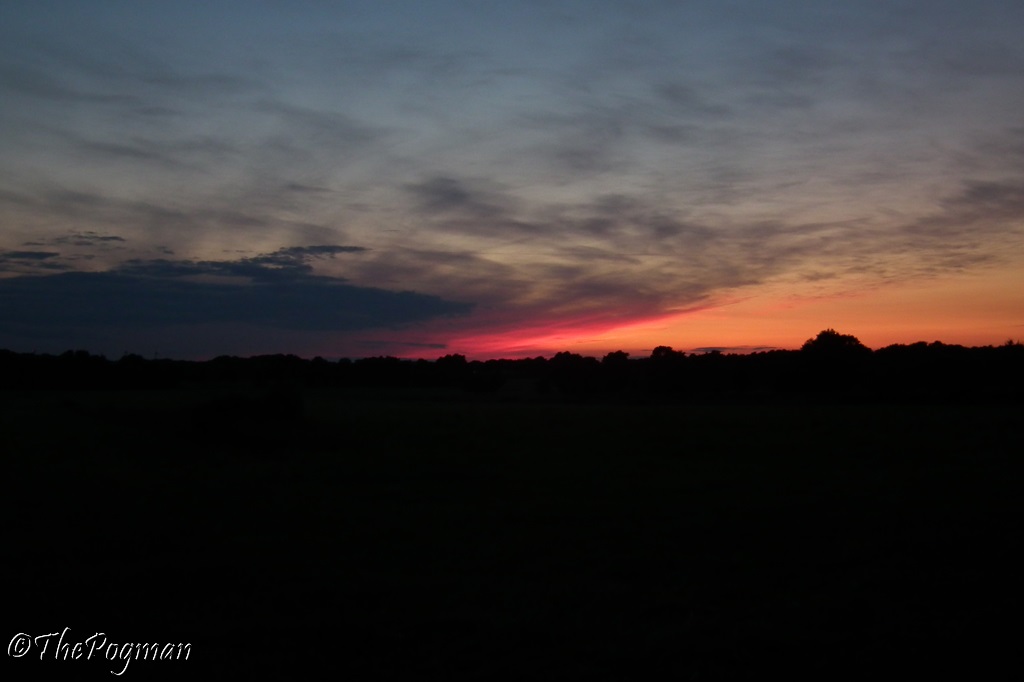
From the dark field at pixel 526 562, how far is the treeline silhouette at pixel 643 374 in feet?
70.6

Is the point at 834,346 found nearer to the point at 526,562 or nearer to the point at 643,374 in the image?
the point at 643,374

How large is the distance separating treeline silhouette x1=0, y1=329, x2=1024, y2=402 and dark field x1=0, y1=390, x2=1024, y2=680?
21509mm

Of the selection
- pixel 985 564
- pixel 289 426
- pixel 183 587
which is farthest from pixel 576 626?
pixel 289 426

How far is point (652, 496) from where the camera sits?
46.5 ft

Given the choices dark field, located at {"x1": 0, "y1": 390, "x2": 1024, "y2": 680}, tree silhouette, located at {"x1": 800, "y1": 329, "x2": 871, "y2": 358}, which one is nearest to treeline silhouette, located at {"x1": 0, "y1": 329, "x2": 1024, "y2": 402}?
tree silhouette, located at {"x1": 800, "y1": 329, "x2": 871, "y2": 358}

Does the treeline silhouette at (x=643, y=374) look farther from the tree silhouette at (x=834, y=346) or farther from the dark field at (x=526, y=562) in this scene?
the dark field at (x=526, y=562)

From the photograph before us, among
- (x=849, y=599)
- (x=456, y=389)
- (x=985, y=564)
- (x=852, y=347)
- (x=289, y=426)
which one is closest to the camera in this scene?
(x=849, y=599)

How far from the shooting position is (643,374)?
6175cm

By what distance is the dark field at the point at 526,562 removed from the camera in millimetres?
6383

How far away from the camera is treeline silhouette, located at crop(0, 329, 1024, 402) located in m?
50.0

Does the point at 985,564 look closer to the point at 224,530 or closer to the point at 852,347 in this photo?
the point at 224,530

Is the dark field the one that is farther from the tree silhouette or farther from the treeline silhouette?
the tree silhouette

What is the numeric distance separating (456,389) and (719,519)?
2427 inches

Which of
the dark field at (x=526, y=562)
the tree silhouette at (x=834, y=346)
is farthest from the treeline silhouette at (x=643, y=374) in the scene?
the dark field at (x=526, y=562)
